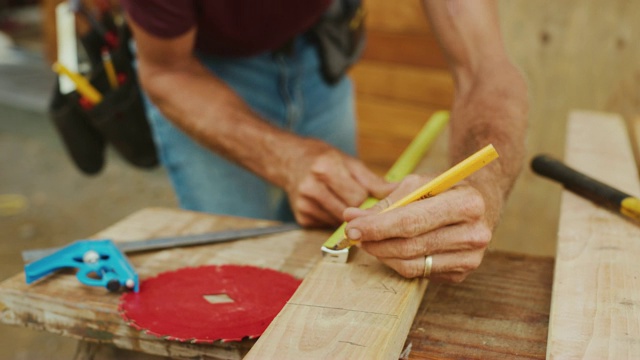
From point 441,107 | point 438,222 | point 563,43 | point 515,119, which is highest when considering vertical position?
point 438,222

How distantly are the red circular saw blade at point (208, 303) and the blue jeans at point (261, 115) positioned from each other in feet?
2.70

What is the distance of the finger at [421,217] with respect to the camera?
102cm

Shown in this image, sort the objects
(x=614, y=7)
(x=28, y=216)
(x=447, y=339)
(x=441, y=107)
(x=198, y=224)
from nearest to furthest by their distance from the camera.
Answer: (x=447, y=339), (x=198, y=224), (x=614, y=7), (x=441, y=107), (x=28, y=216)

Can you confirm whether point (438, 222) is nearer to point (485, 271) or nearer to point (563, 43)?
point (485, 271)

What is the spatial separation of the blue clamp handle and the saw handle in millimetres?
884

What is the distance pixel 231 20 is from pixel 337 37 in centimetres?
47

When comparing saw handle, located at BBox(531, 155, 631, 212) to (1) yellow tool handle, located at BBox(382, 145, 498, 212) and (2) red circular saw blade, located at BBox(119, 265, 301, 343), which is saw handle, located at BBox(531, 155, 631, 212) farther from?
(2) red circular saw blade, located at BBox(119, 265, 301, 343)

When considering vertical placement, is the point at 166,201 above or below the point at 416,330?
below

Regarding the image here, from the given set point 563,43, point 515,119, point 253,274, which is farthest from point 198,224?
point 563,43

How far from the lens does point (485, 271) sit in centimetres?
125

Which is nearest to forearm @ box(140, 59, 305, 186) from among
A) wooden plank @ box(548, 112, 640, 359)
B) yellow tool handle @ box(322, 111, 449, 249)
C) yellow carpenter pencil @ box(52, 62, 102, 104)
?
yellow tool handle @ box(322, 111, 449, 249)

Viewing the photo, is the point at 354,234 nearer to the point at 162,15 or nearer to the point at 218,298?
the point at 218,298

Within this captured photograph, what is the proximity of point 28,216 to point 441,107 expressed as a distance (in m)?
2.79

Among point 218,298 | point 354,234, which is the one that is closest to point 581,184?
point 354,234
